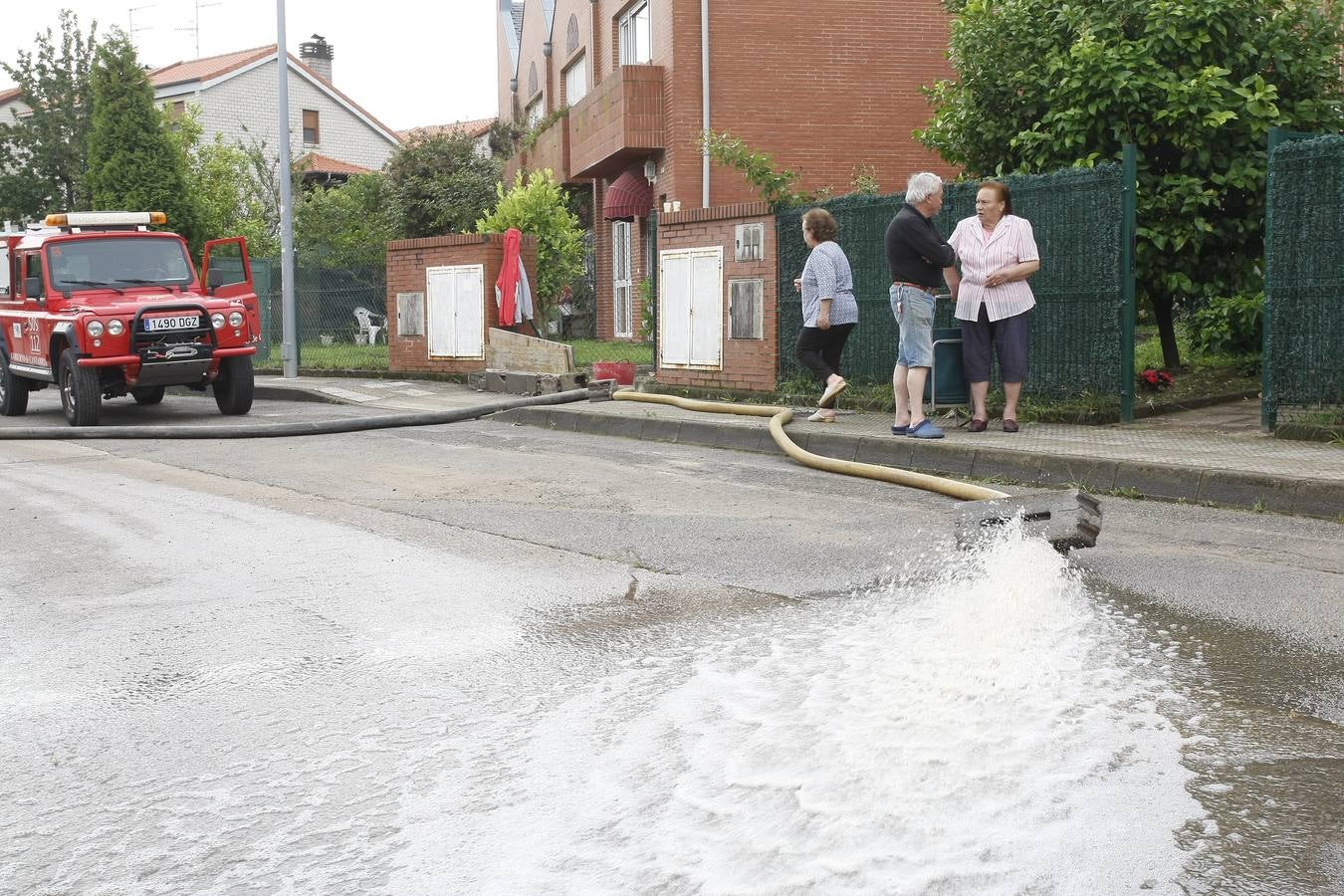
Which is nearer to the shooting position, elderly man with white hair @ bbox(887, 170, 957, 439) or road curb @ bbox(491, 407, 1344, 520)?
road curb @ bbox(491, 407, 1344, 520)

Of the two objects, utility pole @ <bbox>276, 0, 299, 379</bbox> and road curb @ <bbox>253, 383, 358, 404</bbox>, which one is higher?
utility pole @ <bbox>276, 0, 299, 379</bbox>

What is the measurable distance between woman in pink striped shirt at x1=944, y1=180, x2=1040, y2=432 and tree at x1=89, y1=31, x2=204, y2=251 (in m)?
21.7

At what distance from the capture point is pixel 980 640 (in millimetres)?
4645

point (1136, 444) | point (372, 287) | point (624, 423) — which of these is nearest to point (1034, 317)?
point (1136, 444)

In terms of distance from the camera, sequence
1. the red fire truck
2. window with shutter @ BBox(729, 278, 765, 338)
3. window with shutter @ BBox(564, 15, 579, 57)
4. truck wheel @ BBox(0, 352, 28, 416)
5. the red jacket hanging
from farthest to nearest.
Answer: window with shutter @ BBox(564, 15, 579, 57)
the red jacket hanging
truck wheel @ BBox(0, 352, 28, 416)
the red fire truck
window with shutter @ BBox(729, 278, 765, 338)

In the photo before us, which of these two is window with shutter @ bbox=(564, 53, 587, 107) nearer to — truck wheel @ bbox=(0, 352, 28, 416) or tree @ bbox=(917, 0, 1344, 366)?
truck wheel @ bbox=(0, 352, 28, 416)

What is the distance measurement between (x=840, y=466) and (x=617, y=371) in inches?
284

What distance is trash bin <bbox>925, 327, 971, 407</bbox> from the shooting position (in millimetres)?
10570

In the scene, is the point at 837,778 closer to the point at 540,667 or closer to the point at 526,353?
the point at 540,667

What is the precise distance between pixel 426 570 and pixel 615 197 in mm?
19361

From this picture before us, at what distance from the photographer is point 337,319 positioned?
22.5 meters

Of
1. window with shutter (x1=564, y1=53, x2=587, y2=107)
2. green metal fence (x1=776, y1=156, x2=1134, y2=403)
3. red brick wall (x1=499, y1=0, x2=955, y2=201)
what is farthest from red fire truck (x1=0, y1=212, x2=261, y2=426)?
window with shutter (x1=564, y1=53, x2=587, y2=107)

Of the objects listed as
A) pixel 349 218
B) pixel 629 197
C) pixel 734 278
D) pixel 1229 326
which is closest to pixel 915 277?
pixel 734 278

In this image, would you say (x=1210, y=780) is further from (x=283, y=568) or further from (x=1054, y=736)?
(x=283, y=568)
